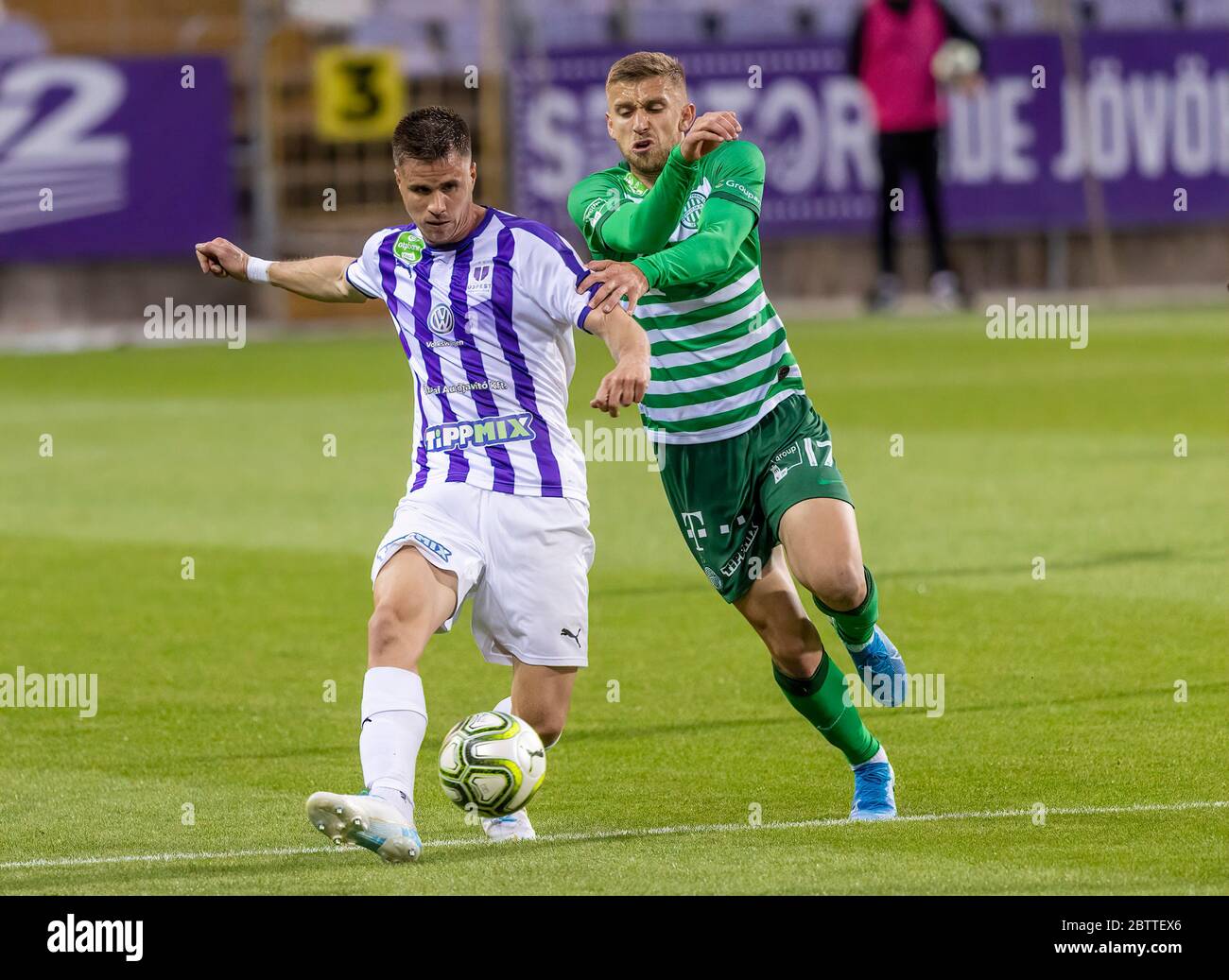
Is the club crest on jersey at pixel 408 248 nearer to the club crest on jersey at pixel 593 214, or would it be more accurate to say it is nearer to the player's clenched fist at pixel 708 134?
the club crest on jersey at pixel 593 214

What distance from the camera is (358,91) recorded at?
24.6m

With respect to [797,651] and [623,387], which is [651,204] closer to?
[623,387]

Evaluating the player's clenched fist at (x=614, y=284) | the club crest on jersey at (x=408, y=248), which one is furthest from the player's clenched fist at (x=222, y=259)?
the player's clenched fist at (x=614, y=284)

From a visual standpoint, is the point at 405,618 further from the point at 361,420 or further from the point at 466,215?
the point at 361,420

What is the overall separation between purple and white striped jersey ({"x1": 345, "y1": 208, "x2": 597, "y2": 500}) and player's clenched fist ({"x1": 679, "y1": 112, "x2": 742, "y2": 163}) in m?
0.41

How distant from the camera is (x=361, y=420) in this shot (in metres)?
17.4

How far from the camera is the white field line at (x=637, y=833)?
237 inches

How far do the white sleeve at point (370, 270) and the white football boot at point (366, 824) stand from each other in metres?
1.54

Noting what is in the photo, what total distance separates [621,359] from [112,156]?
19208mm

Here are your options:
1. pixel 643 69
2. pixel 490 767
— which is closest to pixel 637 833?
pixel 490 767

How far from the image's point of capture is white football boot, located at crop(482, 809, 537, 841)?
6191mm

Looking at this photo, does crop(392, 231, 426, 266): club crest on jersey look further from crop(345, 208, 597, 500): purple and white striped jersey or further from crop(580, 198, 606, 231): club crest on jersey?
crop(580, 198, 606, 231): club crest on jersey

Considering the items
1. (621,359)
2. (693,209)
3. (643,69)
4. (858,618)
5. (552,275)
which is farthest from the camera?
(693,209)
